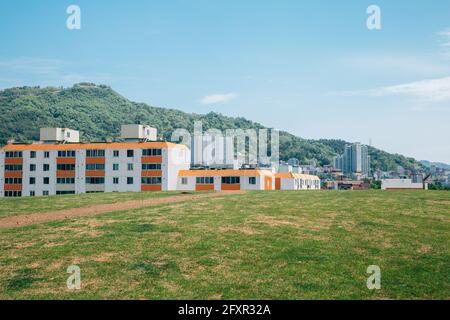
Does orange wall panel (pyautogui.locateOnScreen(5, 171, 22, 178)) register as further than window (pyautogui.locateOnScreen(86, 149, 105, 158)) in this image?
Yes

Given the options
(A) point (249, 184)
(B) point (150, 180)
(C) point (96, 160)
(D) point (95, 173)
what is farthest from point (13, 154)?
(A) point (249, 184)

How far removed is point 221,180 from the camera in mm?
103438

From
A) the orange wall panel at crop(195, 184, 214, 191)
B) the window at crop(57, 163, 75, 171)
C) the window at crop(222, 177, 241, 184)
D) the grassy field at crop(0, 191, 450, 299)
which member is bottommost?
the grassy field at crop(0, 191, 450, 299)

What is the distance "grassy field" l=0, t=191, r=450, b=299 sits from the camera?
719 inches

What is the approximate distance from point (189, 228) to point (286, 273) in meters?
10.7

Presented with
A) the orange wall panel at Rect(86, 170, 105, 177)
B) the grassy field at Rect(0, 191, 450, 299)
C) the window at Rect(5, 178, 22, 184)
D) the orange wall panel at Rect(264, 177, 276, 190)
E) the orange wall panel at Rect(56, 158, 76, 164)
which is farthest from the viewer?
the window at Rect(5, 178, 22, 184)

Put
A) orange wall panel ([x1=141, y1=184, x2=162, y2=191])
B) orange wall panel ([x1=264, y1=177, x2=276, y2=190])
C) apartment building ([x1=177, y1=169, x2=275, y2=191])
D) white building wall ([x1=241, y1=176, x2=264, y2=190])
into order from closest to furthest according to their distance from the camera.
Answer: orange wall panel ([x1=141, y1=184, x2=162, y2=191]) < white building wall ([x1=241, y1=176, x2=264, y2=190]) < apartment building ([x1=177, y1=169, x2=275, y2=191]) < orange wall panel ([x1=264, y1=177, x2=276, y2=190])

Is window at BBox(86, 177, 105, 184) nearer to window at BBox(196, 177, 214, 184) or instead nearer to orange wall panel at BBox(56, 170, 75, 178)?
orange wall panel at BBox(56, 170, 75, 178)

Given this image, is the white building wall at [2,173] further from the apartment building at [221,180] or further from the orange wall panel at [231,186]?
the orange wall panel at [231,186]

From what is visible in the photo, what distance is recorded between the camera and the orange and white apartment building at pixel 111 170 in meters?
102

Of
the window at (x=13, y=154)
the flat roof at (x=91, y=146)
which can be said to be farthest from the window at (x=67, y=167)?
the window at (x=13, y=154)

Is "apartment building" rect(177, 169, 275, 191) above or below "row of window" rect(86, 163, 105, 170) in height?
below

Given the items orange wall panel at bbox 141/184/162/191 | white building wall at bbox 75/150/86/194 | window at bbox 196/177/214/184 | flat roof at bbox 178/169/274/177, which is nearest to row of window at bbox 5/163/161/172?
white building wall at bbox 75/150/86/194
